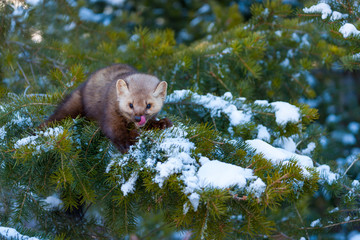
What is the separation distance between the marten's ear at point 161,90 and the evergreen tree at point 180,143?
4.0 inches

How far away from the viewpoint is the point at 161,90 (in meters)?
2.69

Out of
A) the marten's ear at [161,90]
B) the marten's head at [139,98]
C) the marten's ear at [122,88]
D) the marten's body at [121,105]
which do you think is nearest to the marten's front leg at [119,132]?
the marten's body at [121,105]

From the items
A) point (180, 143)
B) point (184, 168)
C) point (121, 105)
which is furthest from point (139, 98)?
point (184, 168)

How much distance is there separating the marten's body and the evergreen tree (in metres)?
0.12

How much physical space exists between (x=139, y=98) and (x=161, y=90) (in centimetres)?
20

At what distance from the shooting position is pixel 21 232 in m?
1.82

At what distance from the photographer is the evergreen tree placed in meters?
1.61

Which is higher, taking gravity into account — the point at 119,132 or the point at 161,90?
the point at 161,90

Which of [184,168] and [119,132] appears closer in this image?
[184,168]

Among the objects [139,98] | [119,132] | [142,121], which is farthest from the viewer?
[139,98]

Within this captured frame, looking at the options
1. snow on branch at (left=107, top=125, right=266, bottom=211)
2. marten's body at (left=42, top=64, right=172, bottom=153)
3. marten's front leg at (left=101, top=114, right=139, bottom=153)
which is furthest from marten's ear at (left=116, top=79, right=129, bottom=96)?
snow on branch at (left=107, top=125, right=266, bottom=211)

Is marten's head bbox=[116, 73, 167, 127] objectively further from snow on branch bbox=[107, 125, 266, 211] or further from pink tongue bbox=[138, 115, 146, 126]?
snow on branch bbox=[107, 125, 266, 211]

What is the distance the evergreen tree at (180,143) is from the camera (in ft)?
5.29

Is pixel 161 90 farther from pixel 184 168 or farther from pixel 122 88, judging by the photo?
pixel 184 168
